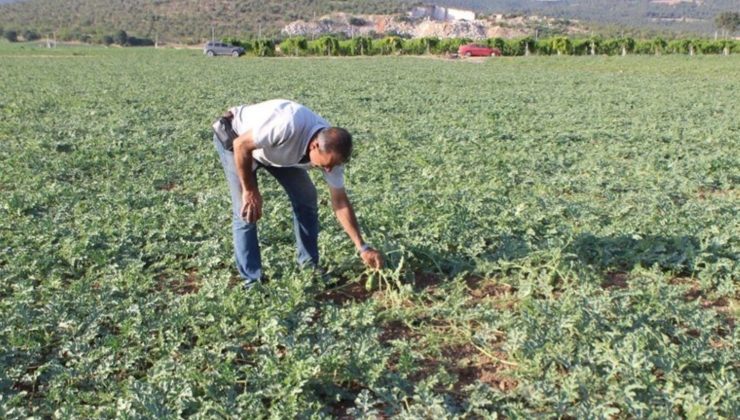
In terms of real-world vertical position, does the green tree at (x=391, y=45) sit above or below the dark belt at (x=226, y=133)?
above

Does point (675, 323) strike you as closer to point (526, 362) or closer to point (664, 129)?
point (526, 362)

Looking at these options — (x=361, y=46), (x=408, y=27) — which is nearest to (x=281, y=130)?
(x=361, y=46)

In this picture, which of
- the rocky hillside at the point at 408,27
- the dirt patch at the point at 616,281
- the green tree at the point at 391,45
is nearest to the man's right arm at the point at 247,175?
the dirt patch at the point at 616,281

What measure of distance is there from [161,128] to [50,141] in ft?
7.16

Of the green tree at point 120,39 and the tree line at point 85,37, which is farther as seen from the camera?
the tree line at point 85,37

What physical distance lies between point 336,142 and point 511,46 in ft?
180

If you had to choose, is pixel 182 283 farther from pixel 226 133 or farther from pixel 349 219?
pixel 349 219

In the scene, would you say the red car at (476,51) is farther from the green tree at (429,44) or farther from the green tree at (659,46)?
the green tree at (659,46)

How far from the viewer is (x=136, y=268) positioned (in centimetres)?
533

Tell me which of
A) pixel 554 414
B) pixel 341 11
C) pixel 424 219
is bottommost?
pixel 554 414

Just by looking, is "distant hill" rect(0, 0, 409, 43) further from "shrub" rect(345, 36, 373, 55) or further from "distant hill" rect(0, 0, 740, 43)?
"shrub" rect(345, 36, 373, 55)

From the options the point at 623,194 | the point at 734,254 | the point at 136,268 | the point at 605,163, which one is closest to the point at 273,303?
the point at 136,268

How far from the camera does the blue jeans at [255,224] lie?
4812 millimetres

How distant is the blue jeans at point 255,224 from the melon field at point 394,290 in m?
0.20
